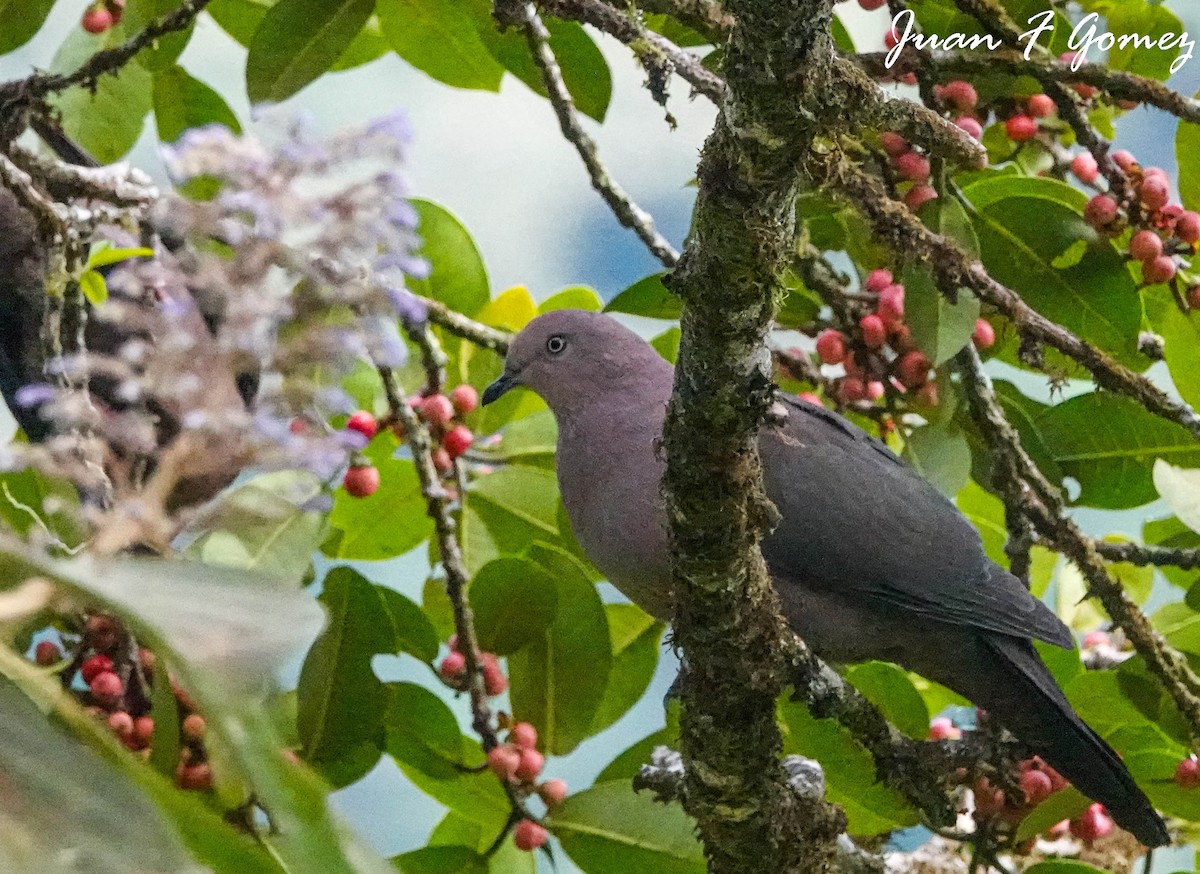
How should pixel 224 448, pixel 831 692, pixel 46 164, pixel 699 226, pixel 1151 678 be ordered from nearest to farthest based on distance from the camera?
pixel 224 448 → pixel 699 226 → pixel 831 692 → pixel 46 164 → pixel 1151 678

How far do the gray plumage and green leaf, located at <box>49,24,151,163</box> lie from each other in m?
0.86

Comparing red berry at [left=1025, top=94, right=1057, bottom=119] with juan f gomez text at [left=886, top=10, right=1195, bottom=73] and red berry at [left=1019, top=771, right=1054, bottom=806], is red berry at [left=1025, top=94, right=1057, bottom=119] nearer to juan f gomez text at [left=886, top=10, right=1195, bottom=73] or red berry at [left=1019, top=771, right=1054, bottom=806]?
juan f gomez text at [left=886, top=10, right=1195, bottom=73]

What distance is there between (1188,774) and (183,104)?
1.64 meters

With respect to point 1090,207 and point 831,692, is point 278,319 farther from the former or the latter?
point 1090,207

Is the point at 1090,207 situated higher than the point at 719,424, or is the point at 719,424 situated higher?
the point at 1090,207

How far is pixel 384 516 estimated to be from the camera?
6.52 ft

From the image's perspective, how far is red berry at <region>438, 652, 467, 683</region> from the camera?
1.68m

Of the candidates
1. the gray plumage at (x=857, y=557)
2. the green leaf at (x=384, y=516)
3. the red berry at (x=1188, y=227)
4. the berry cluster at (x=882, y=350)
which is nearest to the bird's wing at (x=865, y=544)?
the gray plumage at (x=857, y=557)

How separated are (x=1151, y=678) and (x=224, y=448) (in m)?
1.41

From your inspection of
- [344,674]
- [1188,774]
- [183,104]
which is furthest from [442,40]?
[1188,774]

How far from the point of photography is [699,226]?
0.92 m

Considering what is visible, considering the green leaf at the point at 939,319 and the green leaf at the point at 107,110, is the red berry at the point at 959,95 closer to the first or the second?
the green leaf at the point at 939,319

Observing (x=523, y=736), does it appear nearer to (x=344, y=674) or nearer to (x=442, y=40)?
(x=344, y=674)

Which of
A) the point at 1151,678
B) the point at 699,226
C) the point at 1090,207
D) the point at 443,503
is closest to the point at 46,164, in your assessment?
the point at 443,503
